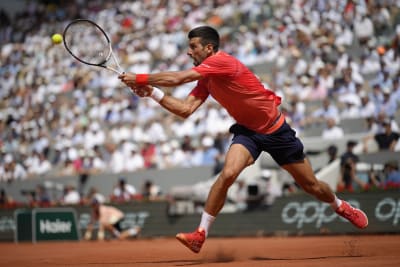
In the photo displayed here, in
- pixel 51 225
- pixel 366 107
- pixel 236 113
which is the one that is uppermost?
pixel 236 113

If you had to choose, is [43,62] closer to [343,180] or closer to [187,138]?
[187,138]

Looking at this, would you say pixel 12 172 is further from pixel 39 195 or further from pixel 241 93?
pixel 241 93

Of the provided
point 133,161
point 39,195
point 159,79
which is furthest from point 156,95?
point 39,195

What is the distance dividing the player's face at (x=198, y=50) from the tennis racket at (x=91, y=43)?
93 cm

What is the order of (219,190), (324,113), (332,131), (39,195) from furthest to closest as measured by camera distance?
1. (39,195)
2. (324,113)
3. (332,131)
4. (219,190)

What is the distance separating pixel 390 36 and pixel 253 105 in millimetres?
11562

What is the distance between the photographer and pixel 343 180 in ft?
50.2

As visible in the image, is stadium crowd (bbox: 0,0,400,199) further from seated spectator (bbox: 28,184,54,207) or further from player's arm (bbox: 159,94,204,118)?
player's arm (bbox: 159,94,204,118)

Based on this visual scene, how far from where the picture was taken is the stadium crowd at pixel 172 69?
60.8 feet

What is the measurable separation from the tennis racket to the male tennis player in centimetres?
99

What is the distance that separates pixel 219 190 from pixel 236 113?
0.92m

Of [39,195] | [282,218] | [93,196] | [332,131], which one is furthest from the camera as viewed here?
[39,195]

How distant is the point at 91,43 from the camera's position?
9969 millimetres

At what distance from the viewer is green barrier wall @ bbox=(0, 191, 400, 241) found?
46.4ft
